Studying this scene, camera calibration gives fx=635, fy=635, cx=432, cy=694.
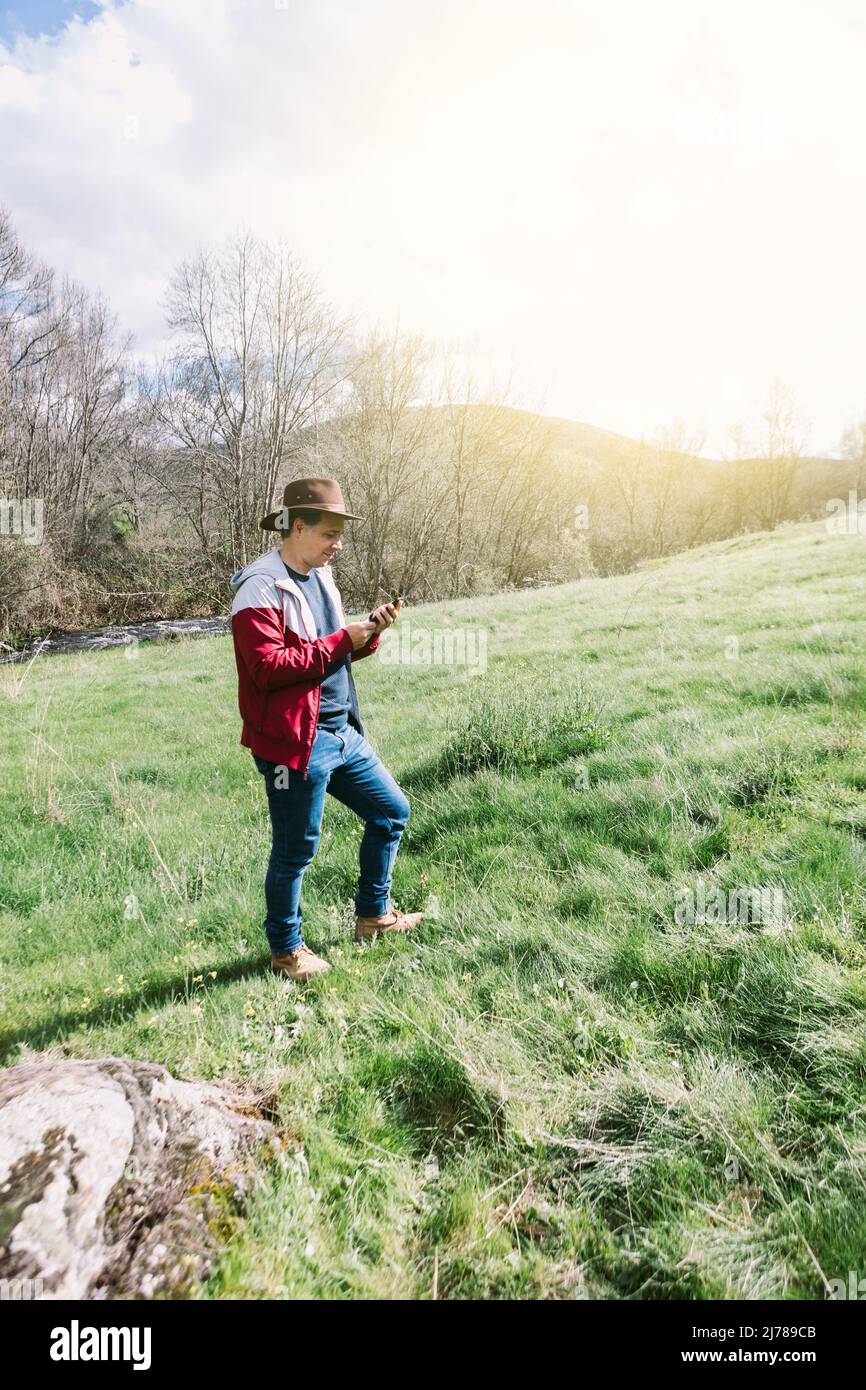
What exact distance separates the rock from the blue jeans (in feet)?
3.59

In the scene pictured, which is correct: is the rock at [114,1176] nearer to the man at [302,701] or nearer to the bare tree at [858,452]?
the man at [302,701]

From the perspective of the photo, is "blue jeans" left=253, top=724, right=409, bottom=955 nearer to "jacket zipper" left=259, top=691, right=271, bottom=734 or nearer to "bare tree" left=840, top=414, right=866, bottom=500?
"jacket zipper" left=259, top=691, right=271, bottom=734

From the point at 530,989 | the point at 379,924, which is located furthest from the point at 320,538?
the point at 530,989

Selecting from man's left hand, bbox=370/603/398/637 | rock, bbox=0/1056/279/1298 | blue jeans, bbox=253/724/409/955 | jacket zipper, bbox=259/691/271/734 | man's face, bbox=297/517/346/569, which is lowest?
rock, bbox=0/1056/279/1298

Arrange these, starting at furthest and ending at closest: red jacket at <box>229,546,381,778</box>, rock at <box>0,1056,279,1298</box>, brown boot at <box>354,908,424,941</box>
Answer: brown boot at <box>354,908,424,941</box> < red jacket at <box>229,546,381,778</box> < rock at <box>0,1056,279,1298</box>

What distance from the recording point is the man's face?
121 inches

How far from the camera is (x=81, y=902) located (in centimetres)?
441

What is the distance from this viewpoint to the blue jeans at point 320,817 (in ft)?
10.1

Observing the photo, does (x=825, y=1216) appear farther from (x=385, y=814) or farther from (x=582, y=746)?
(x=582, y=746)

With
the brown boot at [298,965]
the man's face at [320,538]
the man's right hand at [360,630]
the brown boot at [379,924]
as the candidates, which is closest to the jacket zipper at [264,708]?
the man's right hand at [360,630]

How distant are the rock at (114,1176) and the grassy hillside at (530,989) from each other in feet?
0.45

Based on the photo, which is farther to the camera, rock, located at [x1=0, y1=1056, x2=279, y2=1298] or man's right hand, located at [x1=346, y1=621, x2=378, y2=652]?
man's right hand, located at [x1=346, y1=621, x2=378, y2=652]

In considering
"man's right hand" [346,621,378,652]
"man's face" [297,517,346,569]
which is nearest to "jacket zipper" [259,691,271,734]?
"man's right hand" [346,621,378,652]

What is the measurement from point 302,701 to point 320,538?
81cm
